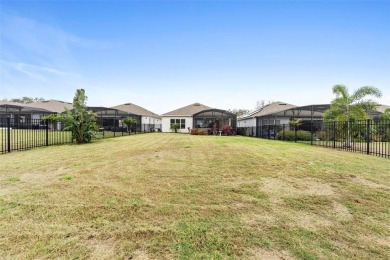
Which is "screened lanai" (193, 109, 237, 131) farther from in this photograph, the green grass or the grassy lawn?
the grassy lawn

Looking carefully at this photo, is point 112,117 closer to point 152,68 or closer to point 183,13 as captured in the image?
point 152,68

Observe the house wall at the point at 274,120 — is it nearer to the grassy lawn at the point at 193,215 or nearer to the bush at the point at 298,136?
the bush at the point at 298,136

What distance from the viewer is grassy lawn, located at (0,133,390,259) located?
255 cm

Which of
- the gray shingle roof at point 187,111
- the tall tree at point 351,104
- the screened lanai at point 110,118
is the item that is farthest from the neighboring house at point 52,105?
the tall tree at point 351,104

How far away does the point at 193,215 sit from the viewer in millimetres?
3490

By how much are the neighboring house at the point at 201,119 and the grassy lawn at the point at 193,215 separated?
25.3 metres

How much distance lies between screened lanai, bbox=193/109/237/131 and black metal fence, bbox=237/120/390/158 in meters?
2.41

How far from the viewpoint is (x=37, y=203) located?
12.8 feet

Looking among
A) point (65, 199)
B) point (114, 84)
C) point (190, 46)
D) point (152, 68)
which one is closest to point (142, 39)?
point (190, 46)

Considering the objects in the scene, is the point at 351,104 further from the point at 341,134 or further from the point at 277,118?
the point at 277,118

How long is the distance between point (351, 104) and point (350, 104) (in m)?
0.06

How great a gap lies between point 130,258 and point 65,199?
2.51 metres

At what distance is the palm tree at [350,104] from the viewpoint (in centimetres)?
1531

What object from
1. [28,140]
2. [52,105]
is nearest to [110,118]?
[52,105]
